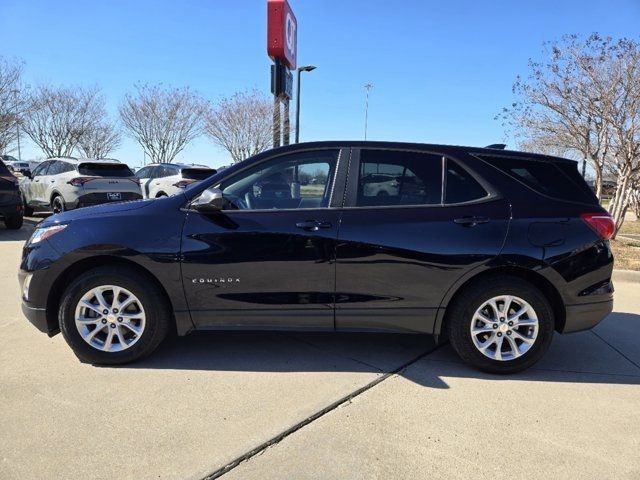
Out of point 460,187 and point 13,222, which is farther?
point 13,222

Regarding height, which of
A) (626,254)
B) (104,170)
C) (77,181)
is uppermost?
(104,170)

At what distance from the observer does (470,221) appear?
3623 millimetres

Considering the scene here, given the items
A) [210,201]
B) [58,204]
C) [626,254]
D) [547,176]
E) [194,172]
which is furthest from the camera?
[194,172]

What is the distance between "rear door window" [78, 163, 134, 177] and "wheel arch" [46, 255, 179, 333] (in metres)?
8.78

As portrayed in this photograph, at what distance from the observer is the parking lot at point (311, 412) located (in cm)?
259

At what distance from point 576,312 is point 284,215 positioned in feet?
7.52

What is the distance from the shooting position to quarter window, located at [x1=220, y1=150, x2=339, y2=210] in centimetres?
377

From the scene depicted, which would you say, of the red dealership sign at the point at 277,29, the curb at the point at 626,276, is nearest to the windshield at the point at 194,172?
the red dealership sign at the point at 277,29

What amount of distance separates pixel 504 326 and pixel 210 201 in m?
2.34

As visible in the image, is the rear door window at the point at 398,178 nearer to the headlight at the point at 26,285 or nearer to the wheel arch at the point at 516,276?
the wheel arch at the point at 516,276

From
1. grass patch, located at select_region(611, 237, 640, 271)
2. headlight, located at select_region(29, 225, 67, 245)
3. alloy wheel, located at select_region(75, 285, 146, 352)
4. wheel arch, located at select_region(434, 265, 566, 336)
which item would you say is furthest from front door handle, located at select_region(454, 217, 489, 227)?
grass patch, located at select_region(611, 237, 640, 271)

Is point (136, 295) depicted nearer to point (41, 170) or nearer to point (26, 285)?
point (26, 285)

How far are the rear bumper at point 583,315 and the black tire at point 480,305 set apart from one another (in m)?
0.13

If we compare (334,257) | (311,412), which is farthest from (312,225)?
(311,412)
